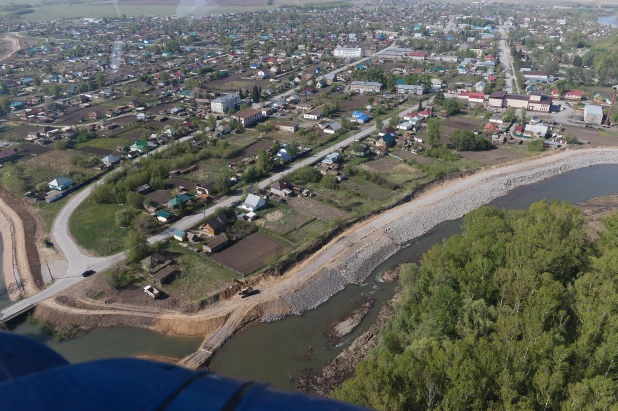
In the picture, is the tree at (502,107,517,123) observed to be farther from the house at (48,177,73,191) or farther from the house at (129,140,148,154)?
the house at (48,177,73,191)

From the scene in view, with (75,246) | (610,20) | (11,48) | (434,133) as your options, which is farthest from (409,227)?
(610,20)

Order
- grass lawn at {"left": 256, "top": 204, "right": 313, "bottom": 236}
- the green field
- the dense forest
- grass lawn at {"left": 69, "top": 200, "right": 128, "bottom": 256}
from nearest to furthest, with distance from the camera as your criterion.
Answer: the dense forest → grass lawn at {"left": 69, "top": 200, "right": 128, "bottom": 256} → grass lawn at {"left": 256, "top": 204, "right": 313, "bottom": 236} → the green field

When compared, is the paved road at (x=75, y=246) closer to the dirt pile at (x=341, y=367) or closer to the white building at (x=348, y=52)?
the dirt pile at (x=341, y=367)

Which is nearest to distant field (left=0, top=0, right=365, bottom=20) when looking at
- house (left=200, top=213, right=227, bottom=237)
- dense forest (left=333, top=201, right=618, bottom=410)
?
house (left=200, top=213, right=227, bottom=237)

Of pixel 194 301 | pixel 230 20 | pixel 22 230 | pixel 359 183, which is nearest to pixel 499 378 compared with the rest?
pixel 194 301

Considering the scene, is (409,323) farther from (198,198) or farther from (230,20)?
(230,20)

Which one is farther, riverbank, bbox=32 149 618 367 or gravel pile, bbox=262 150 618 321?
gravel pile, bbox=262 150 618 321
